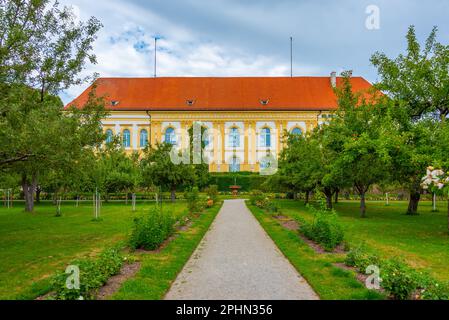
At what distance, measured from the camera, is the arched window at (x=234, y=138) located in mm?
59031

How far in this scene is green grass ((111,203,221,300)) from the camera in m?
6.63

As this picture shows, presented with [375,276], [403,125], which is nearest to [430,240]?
[403,125]

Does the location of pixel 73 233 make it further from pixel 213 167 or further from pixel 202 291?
pixel 213 167

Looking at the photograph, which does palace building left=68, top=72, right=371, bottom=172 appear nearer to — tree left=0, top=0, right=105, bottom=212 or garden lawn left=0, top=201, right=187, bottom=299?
garden lawn left=0, top=201, right=187, bottom=299

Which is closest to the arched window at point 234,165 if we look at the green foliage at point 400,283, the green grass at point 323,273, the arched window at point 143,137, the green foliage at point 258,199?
the arched window at point 143,137

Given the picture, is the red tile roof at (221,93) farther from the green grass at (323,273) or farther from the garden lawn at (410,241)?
the green grass at (323,273)

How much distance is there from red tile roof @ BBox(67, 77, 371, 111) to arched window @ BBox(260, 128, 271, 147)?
331 centimetres

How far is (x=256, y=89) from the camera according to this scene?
60906mm

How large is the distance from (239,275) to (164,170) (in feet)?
82.4

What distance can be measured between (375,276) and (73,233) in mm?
11393

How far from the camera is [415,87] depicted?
16.9 metres

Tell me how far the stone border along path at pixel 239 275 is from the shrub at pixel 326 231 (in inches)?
51.5

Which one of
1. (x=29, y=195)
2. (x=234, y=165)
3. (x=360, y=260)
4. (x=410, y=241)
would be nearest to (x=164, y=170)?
(x=29, y=195)

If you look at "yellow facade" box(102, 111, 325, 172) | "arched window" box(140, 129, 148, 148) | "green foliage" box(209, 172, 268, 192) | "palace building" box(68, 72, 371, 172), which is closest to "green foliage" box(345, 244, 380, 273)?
"green foliage" box(209, 172, 268, 192)
